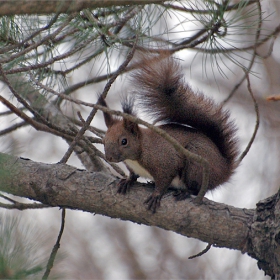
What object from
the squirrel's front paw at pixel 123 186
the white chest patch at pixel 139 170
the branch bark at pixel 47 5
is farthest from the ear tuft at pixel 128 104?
the branch bark at pixel 47 5

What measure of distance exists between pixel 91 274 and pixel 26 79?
113 inches

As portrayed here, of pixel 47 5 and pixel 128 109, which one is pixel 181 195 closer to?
pixel 128 109

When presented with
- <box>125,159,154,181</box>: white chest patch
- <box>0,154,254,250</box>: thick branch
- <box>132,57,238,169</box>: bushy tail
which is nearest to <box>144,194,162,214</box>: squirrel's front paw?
<box>0,154,254,250</box>: thick branch

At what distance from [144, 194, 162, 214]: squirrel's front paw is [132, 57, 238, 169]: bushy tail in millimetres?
504

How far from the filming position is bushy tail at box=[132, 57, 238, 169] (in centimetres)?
215

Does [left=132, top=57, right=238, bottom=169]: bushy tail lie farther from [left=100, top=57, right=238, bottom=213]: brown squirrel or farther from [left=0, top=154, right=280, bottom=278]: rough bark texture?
[left=0, top=154, right=280, bottom=278]: rough bark texture

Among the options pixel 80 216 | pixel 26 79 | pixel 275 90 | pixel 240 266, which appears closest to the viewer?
pixel 26 79

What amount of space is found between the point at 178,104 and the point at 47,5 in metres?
1.25

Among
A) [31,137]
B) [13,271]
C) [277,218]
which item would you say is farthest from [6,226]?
[31,137]

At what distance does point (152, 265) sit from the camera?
4.51 meters

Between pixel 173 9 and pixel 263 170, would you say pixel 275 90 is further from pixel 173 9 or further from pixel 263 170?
pixel 173 9

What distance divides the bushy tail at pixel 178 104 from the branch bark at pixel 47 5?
90 cm

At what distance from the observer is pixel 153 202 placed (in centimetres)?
195

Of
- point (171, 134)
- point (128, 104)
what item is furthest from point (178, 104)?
point (128, 104)
